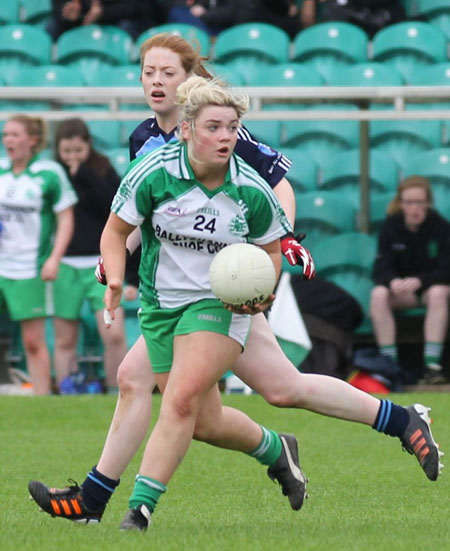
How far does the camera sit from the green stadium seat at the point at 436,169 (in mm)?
11188

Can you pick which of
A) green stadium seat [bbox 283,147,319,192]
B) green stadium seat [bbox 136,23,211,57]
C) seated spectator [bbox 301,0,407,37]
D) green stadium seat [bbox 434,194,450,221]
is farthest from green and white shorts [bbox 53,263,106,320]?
seated spectator [bbox 301,0,407,37]

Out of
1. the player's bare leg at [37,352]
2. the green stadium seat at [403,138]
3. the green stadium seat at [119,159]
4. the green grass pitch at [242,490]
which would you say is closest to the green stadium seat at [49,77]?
the green stadium seat at [119,159]

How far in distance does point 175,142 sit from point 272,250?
1.86 feet

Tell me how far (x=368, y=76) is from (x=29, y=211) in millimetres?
4078

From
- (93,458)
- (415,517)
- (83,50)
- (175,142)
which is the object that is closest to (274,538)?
(415,517)

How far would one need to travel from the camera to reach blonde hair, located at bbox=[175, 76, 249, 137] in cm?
480

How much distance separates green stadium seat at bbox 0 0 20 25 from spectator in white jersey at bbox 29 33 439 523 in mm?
9897

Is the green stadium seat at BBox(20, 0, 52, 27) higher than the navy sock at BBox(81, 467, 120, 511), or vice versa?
the green stadium seat at BBox(20, 0, 52, 27)

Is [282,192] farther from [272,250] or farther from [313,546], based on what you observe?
[313,546]

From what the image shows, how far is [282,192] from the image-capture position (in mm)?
5523

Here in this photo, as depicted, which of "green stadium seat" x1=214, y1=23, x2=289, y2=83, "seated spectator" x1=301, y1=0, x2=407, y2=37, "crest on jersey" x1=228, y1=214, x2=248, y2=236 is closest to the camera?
"crest on jersey" x1=228, y1=214, x2=248, y2=236

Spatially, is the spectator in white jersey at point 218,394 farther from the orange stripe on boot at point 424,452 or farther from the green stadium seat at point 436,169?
the green stadium seat at point 436,169

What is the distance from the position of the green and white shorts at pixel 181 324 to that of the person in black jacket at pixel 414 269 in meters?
5.79

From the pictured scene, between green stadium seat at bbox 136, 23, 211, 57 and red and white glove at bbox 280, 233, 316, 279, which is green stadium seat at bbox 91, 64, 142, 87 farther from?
red and white glove at bbox 280, 233, 316, 279
